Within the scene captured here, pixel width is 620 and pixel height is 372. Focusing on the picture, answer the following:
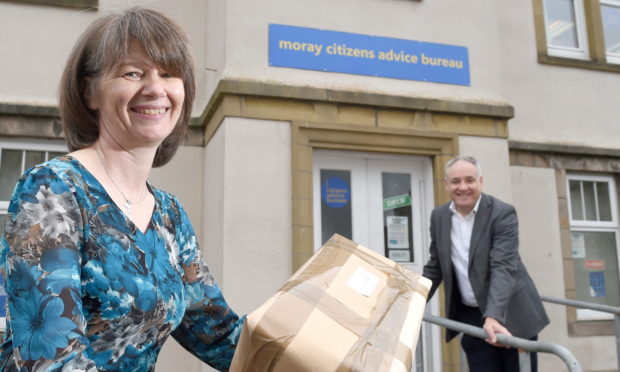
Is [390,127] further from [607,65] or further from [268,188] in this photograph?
[607,65]

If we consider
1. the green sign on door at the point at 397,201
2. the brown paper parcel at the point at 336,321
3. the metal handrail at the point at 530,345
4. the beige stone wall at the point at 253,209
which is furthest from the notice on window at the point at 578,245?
the brown paper parcel at the point at 336,321

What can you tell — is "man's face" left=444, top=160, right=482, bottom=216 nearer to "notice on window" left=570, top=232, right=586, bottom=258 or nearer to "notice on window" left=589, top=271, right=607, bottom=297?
"notice on window" left=570, top=232, right=586, bottom=258

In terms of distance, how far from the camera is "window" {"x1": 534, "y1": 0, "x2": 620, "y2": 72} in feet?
22.6

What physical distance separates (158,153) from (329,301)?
65cm

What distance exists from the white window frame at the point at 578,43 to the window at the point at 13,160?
6088 millimetres

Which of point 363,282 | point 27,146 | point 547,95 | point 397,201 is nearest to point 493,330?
point 363,282

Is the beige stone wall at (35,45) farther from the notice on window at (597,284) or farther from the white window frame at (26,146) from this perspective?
the notice on window at (597,284)

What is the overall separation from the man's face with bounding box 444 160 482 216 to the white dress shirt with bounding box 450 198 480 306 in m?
0.05

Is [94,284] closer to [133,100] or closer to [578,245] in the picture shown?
[133,100]

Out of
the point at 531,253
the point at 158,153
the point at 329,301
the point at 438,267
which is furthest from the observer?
the point at 531,253

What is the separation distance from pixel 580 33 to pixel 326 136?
14.4 ft

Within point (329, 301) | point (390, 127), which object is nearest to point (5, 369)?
point (329, 301)

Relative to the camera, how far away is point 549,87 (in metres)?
6.62

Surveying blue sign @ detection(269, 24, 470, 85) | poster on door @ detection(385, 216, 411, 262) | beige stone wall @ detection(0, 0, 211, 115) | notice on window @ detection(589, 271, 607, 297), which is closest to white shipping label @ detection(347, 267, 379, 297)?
blue sign @ detection(269, 24, 470, 85)
